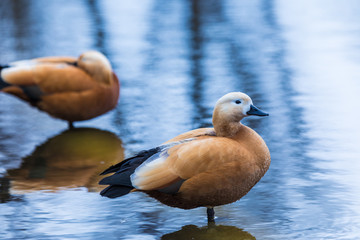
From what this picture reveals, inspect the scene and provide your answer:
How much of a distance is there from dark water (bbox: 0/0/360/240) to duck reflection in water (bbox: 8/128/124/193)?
0.06ft

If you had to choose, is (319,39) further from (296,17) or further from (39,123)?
(39,123)

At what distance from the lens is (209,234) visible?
4.71 metres

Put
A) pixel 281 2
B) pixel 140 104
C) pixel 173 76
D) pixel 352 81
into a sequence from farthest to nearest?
pixel 281 2 → pixel 173 76 → pixel 352 81 → pixel 140 104

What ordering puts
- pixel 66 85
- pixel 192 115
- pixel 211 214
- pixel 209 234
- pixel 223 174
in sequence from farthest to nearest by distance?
pixel 192 115, pixel 66 85, pixel 211 214, pixel 209 234, pixel 223 174

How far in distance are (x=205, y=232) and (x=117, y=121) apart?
9.94 ft

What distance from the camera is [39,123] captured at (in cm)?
760

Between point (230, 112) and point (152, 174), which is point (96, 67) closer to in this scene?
point (230, 112)

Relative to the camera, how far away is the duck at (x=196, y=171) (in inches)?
176

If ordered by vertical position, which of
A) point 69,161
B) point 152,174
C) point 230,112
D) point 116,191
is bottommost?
point 69,161

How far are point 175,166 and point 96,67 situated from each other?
8.79 ft

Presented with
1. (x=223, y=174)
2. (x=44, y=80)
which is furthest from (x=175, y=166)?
(x=44, y=80)

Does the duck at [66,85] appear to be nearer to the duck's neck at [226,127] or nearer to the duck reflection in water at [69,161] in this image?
the duck reflection in water at [69,161]

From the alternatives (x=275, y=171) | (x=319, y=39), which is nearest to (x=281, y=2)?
(x=319, y=39)

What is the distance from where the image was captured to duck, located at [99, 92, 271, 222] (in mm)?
4480
